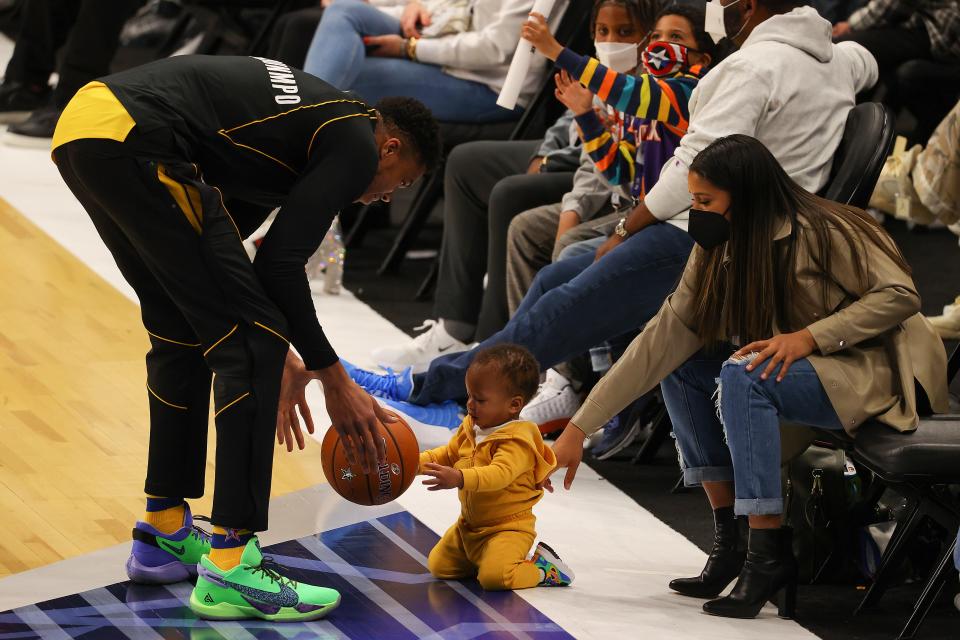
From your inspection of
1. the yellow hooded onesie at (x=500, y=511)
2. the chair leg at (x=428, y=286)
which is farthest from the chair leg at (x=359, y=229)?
the yellow hooded onesie at (x=500, y=511)

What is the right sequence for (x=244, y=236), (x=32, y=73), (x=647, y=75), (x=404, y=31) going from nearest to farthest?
(x=244, y=236)
(x=647, y=75)
(x=404, y=31)
(x=32, y=73)

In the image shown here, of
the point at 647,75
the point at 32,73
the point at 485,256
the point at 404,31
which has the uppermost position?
the point at 647,75

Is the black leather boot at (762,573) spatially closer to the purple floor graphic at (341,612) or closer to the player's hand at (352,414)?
the purple floor graphic at (341,612)

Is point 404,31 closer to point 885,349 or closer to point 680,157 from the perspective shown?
point 680,157

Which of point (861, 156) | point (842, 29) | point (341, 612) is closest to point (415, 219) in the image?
point (842, 29)

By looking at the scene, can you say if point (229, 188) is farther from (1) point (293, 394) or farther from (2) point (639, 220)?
(2) point (639, 220)

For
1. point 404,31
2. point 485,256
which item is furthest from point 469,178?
point 404,31

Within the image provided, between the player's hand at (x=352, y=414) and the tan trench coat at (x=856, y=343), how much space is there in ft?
1.64

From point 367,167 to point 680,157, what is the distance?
1106 millimetres

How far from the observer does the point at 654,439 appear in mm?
4418

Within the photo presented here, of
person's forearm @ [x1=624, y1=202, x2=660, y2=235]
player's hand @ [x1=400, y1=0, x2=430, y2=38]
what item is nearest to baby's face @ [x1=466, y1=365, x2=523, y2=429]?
person's forearm @ [x1=624, y1=202, x2=660, y2=235]

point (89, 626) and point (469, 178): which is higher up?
point (469, 178)

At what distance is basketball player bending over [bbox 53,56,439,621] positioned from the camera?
308 cm

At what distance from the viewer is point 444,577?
351cm
